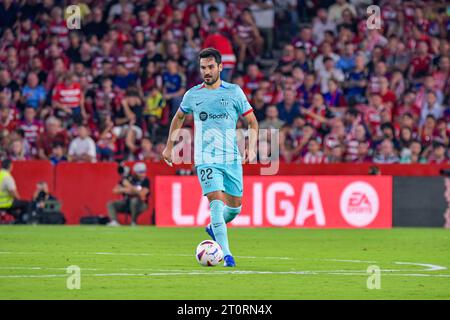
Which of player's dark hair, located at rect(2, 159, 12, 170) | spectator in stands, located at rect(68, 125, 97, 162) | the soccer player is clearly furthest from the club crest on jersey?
spectator in stands, located at rect(68, 125, 97, 162)

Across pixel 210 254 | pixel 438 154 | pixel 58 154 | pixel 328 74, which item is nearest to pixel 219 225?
pixel 210 254

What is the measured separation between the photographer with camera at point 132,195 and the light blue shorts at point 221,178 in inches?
404

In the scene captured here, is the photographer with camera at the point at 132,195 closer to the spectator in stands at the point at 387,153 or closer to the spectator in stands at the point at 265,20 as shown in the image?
the spectator in stands at the point at 387,153

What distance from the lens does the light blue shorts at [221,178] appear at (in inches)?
521

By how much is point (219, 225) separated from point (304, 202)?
9744 millimetres

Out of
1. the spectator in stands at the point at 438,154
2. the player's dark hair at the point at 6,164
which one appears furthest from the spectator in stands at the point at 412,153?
the player's dark hair at the point at 6,164

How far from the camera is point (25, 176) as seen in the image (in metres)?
24.6

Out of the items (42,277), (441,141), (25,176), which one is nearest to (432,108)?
(441,141)

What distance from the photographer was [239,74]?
26.7 m

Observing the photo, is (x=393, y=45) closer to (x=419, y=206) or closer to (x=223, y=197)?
(x=419, y=206)

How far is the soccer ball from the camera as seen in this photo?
1290cm

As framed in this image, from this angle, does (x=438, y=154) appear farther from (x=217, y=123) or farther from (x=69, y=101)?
(x=217, y=123)
